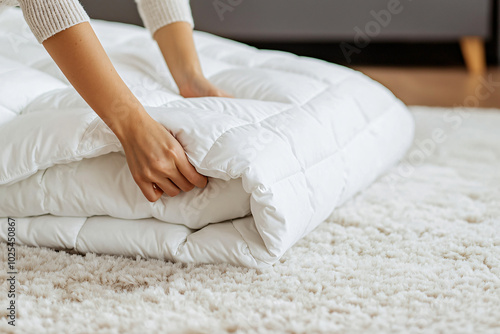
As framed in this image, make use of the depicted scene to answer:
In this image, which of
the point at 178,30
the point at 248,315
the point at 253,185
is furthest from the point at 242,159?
the point at 178,30

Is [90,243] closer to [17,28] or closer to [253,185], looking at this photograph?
[253,185]

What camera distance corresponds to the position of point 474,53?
8.53 feet

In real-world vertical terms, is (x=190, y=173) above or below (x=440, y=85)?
above

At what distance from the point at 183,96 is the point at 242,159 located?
331 millimetres

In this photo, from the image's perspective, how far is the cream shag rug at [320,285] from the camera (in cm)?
66

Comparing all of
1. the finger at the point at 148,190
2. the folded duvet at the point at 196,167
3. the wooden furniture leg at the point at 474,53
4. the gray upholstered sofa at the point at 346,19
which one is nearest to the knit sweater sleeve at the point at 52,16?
the folded duvet at the point at 196,167

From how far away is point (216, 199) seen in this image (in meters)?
0.80

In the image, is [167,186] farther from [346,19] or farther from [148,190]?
[346,19]

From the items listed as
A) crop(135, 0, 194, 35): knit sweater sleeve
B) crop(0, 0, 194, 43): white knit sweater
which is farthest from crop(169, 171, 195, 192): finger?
crop(135, 0, 194, 35): knit sweater sleeve

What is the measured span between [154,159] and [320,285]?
0.27 metres

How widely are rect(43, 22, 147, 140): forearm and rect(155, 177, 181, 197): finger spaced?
0.08 m

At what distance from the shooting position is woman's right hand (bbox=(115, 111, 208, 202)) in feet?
2.54

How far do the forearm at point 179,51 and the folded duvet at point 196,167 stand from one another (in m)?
0.09

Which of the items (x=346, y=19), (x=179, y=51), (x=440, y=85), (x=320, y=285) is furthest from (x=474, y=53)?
(x=320, y=285)
